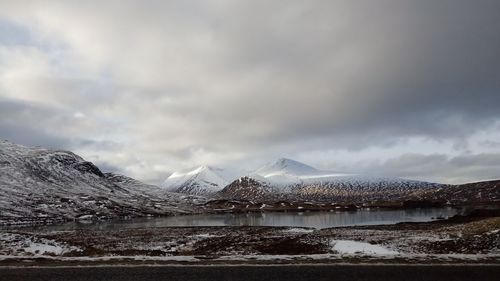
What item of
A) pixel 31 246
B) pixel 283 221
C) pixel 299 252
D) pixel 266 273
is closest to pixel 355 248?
pixel 299 252

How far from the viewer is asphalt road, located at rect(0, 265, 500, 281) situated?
56.7 feet

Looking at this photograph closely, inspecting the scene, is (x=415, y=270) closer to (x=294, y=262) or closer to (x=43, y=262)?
(x=294, y=262)

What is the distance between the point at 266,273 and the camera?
59.9 feet

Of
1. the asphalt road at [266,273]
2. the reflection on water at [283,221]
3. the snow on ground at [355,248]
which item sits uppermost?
the asphalt road at [266,273]

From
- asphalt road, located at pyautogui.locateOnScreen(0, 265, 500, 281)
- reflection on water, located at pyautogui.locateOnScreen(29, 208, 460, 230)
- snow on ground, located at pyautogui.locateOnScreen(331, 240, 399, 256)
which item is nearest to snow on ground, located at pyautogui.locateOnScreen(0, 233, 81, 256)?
asphalt road, located at pyautogui.locateOnScreen(0, 265, 500, 281)

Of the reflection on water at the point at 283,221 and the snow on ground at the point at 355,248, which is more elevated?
the snow on ground at the point at 355,248

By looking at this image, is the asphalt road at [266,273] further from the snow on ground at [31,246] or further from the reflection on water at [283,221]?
the reflection on water at [283,221]

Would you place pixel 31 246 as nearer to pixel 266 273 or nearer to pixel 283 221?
pixel 266 273

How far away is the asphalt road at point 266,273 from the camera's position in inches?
681

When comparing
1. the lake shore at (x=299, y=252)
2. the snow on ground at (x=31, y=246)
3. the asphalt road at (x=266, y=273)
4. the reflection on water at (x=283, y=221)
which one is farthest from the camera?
the reflection on water at (x=283, y=221)

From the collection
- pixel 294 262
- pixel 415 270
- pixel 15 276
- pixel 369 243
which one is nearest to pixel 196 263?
pixel 294 262

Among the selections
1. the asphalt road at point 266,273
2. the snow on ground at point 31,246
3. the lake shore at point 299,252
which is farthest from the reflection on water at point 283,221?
the asphalt road at point 266,273

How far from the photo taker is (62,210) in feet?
603

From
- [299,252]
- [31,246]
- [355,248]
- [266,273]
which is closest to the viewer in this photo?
[266,273]
